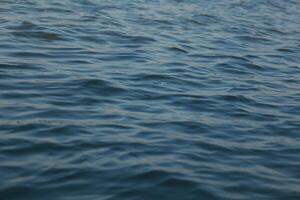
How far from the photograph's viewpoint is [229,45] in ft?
46.3

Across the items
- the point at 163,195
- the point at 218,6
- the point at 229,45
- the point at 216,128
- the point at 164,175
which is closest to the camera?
the point at 163,195

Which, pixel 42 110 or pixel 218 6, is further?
pixel 218 6

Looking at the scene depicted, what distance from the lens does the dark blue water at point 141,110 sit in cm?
617

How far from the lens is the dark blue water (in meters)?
6.17

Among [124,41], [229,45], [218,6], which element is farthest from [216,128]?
[218,6]

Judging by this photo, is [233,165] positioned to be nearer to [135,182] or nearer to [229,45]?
[135,182]

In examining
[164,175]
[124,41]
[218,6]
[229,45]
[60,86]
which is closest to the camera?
[164,175]

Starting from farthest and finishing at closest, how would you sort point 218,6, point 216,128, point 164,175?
point 218,6 → point 216,128 → point 164,175

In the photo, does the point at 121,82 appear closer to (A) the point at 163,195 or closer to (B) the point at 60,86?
(B) the point at 60,86

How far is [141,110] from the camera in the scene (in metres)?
8.43

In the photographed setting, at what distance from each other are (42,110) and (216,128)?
2530 mm

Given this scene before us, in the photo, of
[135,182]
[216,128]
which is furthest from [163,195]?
[216,128]

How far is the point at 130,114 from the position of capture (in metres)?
8.20

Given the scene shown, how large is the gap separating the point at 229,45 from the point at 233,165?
7.72 meters
